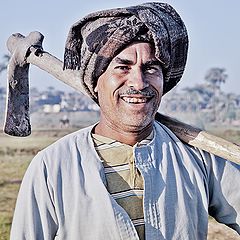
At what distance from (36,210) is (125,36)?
2.12 feet

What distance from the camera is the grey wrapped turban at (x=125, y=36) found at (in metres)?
2.57

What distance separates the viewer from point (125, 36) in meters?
2.56

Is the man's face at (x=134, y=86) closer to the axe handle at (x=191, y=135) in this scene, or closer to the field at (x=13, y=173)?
the axe handle at (x=191, y=135)

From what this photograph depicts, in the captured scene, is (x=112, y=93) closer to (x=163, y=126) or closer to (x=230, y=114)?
(x=163, y=126)

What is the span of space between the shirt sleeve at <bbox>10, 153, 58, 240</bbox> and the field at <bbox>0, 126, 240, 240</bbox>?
107 inches

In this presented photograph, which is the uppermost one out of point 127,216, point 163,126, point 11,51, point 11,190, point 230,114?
point 11,51

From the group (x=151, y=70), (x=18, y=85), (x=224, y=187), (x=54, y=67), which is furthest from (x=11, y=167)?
(x=151, y=70)

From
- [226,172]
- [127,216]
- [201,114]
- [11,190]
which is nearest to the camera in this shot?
[127,216]

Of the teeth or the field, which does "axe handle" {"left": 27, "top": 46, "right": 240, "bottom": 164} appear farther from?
the field

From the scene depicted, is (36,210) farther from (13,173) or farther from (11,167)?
(11,167)

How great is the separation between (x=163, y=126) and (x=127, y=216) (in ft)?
1.56

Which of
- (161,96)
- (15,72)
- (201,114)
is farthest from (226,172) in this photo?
(201,114)

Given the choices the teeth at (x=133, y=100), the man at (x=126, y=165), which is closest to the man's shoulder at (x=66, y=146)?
the man at (x=126, y=165)

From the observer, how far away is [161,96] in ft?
8.78
